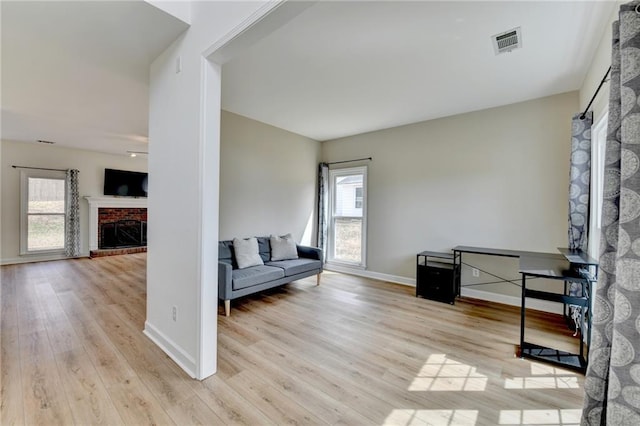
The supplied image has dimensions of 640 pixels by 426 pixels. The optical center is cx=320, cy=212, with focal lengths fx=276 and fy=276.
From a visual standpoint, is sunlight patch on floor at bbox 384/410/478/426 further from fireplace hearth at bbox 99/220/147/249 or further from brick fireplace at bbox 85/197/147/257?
fireplace hearth at bbox 99/220/147/249

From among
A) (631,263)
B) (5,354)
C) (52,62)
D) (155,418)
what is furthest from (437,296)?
(52,62)

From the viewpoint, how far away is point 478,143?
154 inches

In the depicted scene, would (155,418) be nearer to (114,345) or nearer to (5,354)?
(114,345)

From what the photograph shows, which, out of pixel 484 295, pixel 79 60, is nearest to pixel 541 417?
pixel 484 295

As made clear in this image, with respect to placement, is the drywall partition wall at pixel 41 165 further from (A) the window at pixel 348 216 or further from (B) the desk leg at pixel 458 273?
(B) the desk leg at pixel 458 273

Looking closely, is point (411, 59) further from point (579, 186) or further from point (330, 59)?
point (579, 186)

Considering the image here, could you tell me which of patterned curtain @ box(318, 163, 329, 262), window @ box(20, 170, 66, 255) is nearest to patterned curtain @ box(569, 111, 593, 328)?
patterned curtain @ box(318, 163, 329, 262)

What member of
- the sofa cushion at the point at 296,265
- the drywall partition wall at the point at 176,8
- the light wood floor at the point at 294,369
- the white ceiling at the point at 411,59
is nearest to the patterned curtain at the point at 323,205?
the sofa cushion at the point at 296,265

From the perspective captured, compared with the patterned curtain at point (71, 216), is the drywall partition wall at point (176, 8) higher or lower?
higher

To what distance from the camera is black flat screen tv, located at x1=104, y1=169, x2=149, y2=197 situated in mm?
7000

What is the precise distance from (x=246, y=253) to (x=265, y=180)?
1365mm

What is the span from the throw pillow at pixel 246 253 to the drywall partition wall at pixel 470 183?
2072 mm

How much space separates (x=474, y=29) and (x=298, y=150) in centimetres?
348

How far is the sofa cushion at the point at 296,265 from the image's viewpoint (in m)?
3.95
